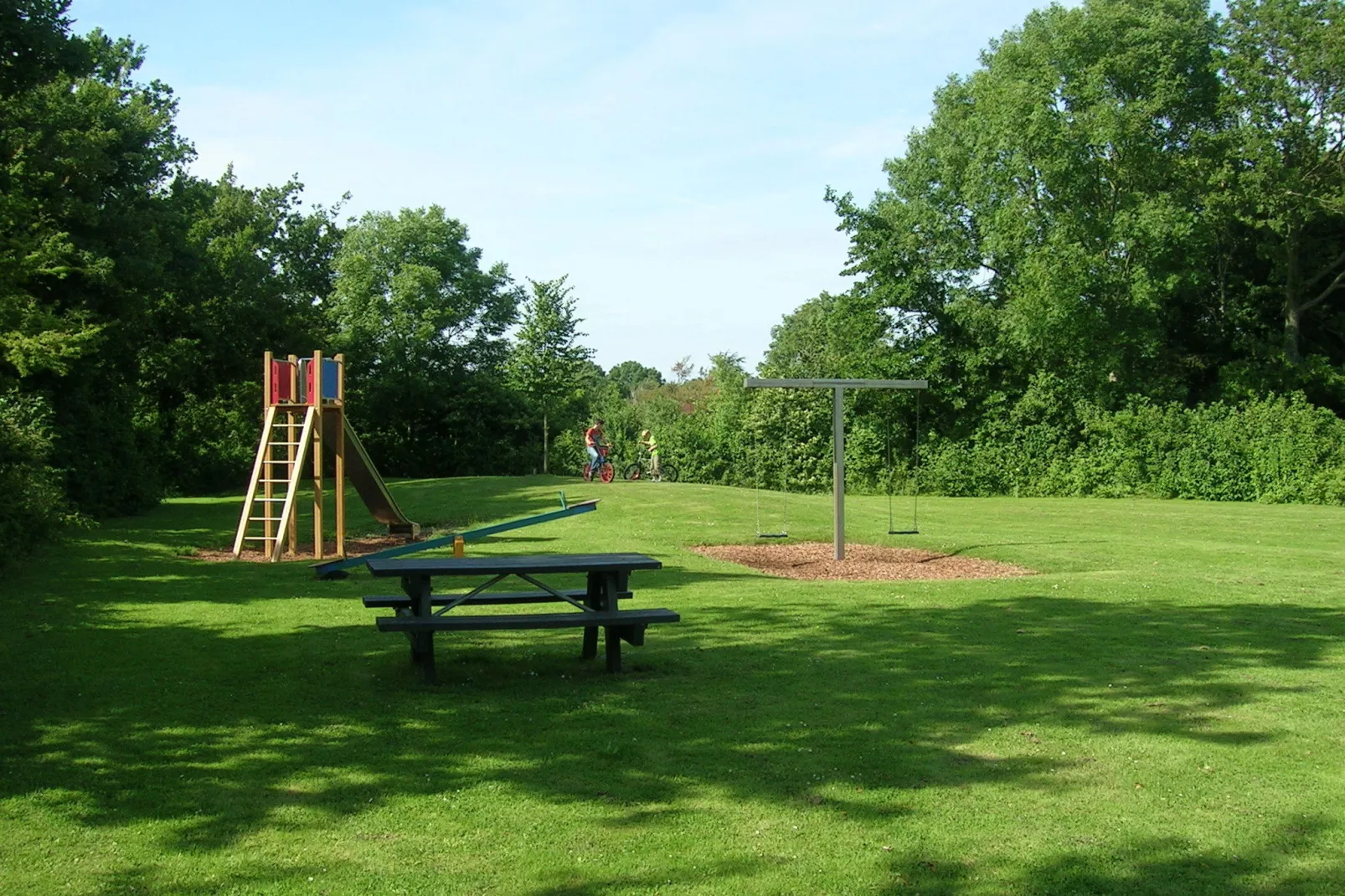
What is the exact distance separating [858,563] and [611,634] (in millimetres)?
9155

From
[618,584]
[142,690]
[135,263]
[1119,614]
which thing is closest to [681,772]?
[618,584]

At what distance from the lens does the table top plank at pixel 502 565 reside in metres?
8.09

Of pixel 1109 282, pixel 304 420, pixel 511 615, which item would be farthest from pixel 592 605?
pixel 1109 282

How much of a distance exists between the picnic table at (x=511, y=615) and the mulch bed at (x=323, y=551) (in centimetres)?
947

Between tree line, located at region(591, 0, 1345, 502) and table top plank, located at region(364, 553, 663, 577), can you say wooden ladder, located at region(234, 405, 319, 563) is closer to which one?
table top plank, located at region(364, 553, 663, 577)

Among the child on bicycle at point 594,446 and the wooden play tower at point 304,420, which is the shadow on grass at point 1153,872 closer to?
the wooden play tower at point 304,420

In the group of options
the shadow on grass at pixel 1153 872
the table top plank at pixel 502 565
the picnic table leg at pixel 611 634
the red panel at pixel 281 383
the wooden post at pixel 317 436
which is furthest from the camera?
the red panel at pixel 281 383

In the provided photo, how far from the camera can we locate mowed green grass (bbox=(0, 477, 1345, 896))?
4.90 metres

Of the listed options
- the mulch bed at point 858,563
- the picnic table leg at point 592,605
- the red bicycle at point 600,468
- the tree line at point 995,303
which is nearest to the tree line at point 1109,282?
the tree line at point 995,303

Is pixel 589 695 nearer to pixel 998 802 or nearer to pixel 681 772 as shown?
pixel 681 772

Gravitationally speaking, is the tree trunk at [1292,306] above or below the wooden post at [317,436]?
above

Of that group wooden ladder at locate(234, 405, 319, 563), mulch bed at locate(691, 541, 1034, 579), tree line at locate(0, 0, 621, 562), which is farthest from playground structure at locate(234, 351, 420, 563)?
mulch bed at locate(691, 541, 1034, 579)

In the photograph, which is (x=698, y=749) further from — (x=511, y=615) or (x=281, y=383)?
(x=281, y=383)

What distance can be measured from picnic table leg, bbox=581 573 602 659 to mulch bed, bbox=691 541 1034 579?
6.64 metres
